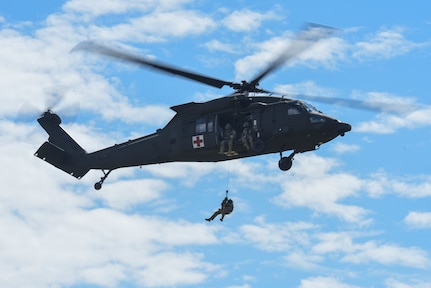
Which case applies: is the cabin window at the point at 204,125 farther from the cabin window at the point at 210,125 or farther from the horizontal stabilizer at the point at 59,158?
the horizontal stabilizer at the point at 59,158

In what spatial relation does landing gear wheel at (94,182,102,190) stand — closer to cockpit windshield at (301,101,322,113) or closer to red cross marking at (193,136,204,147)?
red cross marking at (193,136,204,147)

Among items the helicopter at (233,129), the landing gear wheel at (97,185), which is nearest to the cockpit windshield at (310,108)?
the helicopter at (233,129)

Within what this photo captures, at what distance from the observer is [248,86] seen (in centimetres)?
5372

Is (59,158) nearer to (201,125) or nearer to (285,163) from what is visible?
(201,125)

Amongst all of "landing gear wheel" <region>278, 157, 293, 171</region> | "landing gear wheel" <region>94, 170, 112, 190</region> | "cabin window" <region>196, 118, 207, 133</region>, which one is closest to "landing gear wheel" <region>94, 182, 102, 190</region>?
"landing gear wheel" <region>94, 170, 112, 190</region>

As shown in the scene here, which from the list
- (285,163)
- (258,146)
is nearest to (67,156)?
(258,146)

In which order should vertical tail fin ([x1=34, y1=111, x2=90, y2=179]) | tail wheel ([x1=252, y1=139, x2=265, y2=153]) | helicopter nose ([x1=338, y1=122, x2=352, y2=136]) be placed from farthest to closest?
vertical tail fin ([x1=34, y1=111, x2=90, y2=179]) → tail wheel ([x1=252, y1=139, x2=265, y2=153]) → helicopter nose ([x1=338, y1=122, x2=352, y2=136])

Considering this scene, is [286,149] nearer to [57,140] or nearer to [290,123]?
[290,123]

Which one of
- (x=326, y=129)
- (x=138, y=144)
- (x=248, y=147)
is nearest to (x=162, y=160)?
(x=138, y=144)

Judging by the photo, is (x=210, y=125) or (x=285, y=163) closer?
(x=285, y=163)

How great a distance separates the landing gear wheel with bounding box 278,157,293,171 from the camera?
51.2 m

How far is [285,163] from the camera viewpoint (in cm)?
5128

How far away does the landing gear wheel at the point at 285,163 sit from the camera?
51.2 meters

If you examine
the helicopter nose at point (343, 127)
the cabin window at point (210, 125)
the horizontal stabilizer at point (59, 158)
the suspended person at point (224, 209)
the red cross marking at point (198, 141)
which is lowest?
the suspended person at point (224, 209)
